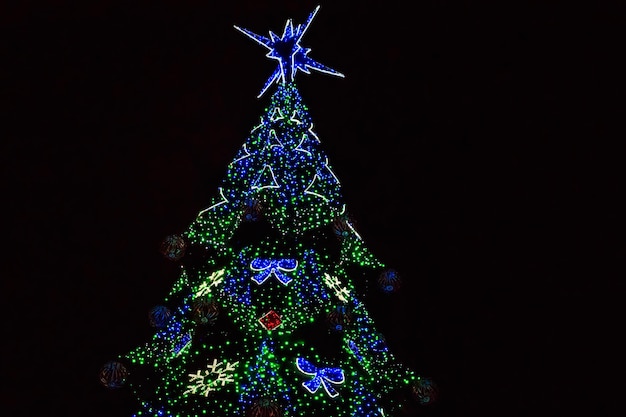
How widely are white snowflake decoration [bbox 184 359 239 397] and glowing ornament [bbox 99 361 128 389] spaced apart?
0.50 m

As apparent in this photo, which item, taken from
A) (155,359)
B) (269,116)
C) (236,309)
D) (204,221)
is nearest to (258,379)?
(236,309)

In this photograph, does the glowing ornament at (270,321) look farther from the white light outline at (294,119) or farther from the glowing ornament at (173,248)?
the white light outline at (294,119)

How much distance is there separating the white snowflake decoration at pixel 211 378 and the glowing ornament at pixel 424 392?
1445 mm

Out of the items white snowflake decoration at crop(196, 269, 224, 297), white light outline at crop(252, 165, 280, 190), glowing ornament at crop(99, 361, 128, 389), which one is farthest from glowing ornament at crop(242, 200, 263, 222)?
glowing ornament at crop(99, 361, 128, 389)

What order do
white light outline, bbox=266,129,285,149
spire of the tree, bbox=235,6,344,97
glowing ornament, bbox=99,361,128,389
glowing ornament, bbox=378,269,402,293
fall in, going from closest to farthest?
glowing ornament, bbox=99,361,128,389
glowing ornament, bbox=378,269,402,293
white light outline, bbox=266,129,285,149
spire of the tree, bbox=235,6,344,97

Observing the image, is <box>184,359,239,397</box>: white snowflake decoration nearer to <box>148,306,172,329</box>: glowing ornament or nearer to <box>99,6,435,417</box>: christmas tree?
<box>99,6,435,417</box>: christmas tree

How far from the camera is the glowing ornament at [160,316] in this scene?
15.8ft

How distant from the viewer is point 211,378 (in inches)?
184

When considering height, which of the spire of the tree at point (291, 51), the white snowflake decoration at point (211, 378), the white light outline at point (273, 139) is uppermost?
the spire of the tree at point (291, 51)

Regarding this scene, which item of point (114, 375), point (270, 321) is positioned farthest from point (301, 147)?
point (114, 375)

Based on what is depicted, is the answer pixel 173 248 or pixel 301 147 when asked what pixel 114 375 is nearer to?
pixel 173 248

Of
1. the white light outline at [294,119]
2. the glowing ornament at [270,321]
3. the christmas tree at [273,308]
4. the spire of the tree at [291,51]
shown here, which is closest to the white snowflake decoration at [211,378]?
the christmas tree at [273,308]

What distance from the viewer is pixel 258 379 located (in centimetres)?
437

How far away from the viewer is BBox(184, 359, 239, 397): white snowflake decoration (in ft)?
15.1
